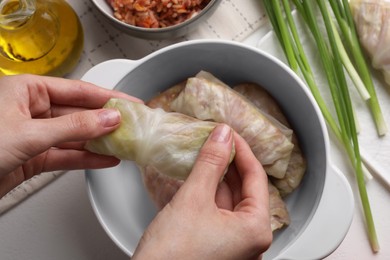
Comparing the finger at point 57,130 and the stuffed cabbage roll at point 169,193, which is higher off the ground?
the finger at point 57,130

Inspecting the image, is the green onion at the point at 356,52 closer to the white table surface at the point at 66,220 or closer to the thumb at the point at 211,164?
the white table surface at the point at 66,220

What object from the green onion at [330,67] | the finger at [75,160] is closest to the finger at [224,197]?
the finger at [75,160]

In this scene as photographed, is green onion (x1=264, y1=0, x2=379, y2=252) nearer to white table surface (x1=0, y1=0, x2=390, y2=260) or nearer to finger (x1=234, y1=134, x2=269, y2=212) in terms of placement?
white table surface (x1=0, y1=0, x2=390, y2=260)

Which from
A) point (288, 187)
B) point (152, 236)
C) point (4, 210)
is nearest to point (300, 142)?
point (288, 187)

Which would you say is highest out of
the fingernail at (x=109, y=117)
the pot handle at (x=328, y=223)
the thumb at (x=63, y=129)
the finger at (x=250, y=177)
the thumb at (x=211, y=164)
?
the thumb at (x=63, y=129)

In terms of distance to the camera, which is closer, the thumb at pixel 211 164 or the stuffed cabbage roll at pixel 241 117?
the thumb at pixel 211 164

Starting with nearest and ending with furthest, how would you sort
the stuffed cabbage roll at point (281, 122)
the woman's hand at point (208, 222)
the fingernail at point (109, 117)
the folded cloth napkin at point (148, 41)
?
the woman's hand at point (208, 222)
the fingernail at point (109, 117)
the stuffed cabbage roll at point (281, 122)
the folded cloth napkin at point (148, 41)

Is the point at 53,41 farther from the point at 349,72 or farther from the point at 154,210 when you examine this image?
the point at 349,72
